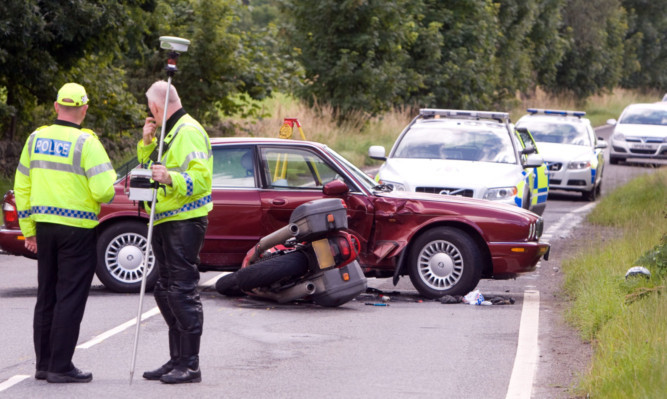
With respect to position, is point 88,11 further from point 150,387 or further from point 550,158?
point 150,387

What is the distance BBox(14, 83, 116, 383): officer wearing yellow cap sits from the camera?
23.2ft

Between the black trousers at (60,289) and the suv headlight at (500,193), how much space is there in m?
7.32

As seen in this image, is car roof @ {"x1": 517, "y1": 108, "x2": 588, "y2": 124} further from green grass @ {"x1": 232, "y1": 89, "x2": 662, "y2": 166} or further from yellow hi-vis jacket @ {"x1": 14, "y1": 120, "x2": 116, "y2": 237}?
yellow hi-vis jacket @ {"x1": 14, "y1": 120, "x2": 116, "y2": 237}

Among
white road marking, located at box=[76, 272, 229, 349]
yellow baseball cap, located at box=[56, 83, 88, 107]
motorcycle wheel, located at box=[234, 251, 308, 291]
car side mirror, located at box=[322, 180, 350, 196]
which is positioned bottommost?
white road marking, located at box=[76, 272, 229, 349]

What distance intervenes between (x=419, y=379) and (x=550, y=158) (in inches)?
613

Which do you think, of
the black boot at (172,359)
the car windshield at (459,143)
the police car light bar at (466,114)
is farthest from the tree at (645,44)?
the black boot at (172,359)

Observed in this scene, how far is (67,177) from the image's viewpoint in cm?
709

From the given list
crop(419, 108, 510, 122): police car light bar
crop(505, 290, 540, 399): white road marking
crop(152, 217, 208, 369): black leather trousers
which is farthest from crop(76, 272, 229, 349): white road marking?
crop(419, 108, 510, 122): police car light bar

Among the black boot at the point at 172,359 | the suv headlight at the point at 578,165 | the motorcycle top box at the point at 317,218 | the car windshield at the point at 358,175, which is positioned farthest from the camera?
the suv headlight at the point at 578,165

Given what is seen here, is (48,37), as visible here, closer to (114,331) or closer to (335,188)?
(335,188)

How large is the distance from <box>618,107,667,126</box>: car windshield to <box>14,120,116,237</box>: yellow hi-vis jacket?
27.7m

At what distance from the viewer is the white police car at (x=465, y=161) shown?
45.3ft

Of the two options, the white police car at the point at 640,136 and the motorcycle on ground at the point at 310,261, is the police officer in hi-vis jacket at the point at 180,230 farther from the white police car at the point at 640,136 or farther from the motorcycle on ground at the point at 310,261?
the white police car at the point at 640,136

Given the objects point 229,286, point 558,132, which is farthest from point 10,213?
point 558,132
